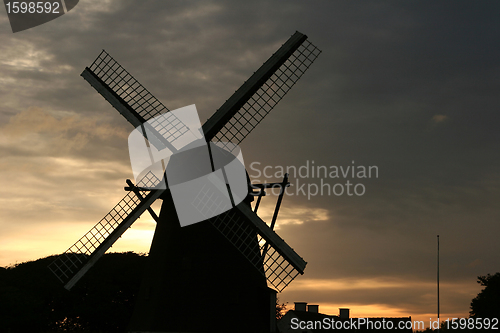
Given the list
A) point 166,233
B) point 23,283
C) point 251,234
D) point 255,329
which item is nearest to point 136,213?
point 166,233

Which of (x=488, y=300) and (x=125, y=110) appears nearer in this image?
(x=125, y=110)

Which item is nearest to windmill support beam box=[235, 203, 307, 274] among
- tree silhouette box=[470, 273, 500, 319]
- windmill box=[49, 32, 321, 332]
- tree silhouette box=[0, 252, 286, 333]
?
windmill box=[49, 32, 321, 332]

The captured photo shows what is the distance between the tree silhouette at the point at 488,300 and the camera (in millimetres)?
35000

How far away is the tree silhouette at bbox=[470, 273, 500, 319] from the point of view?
35000 mm

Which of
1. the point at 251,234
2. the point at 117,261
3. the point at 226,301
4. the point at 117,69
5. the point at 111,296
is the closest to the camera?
the point at 226,301

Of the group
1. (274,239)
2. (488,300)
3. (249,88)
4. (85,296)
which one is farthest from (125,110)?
(488,300)

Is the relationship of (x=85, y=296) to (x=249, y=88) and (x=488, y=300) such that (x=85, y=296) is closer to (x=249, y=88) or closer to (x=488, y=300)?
(x=249, y=88)

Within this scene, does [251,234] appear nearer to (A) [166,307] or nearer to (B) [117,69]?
(A) [166,307]

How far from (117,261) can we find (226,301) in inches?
Result: 866

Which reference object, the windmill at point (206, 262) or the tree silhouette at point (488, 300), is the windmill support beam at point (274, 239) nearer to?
the windmill at point (206, 262)

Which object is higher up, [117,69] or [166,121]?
[117,69]

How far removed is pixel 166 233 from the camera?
21000 mm

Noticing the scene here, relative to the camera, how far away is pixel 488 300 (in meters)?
35.8

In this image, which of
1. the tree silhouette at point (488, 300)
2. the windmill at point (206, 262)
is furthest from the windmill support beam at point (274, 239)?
the tree silhouette at point (488, 300)
